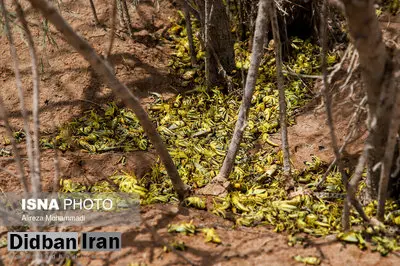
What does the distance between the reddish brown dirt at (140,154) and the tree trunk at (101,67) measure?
508 mm

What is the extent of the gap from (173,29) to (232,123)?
191 cm

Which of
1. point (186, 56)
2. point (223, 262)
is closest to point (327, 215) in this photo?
point (223, 262)

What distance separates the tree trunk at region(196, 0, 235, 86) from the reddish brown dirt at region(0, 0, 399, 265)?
1.79 feet

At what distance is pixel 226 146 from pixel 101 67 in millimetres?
2130

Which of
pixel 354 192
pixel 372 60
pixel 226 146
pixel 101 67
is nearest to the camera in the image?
pixel 101 67

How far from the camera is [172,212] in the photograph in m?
3.54

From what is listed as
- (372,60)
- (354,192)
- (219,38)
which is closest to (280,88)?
(372,60)

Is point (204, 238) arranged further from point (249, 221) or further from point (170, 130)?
point (170, 130)

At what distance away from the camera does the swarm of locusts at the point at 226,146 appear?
355cm

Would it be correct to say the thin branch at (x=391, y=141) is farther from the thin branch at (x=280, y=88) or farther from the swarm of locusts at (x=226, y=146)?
the thin branch at (x=280, y=88)

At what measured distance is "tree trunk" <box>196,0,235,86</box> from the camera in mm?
5066

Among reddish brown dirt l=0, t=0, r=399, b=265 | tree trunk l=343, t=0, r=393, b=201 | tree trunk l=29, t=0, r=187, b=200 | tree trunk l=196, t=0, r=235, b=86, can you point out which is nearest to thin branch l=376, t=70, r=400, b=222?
tree trunk l=343, t=0, r=393, b=201

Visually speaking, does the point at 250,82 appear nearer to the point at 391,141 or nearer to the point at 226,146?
the point at 226,146

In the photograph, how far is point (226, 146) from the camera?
183 inches
